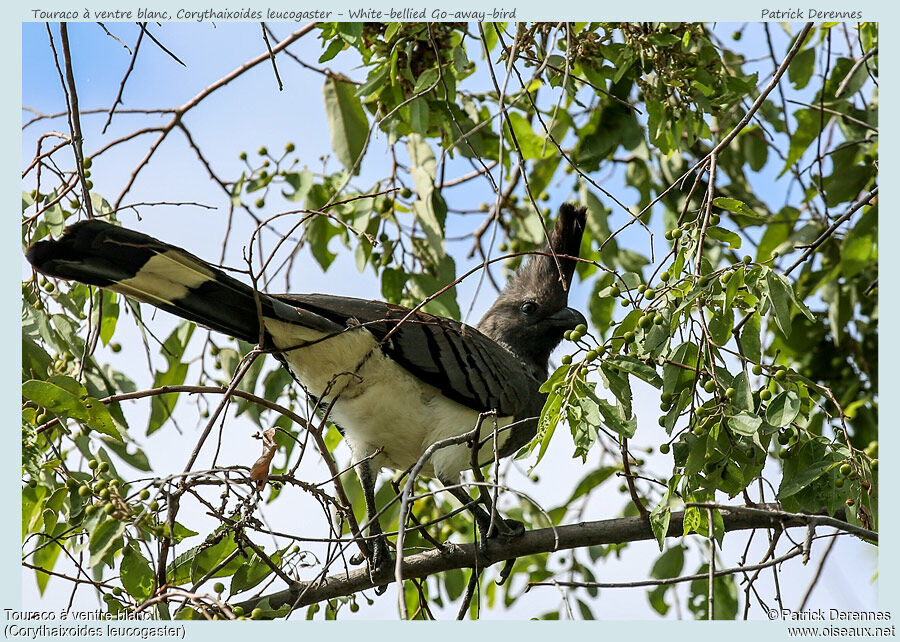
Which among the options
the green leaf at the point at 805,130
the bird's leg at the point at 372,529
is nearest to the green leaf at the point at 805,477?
the bird's leg at the point at 372,529

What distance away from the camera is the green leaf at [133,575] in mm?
2414

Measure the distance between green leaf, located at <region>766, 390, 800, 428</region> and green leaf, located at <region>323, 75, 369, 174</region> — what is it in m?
2.05

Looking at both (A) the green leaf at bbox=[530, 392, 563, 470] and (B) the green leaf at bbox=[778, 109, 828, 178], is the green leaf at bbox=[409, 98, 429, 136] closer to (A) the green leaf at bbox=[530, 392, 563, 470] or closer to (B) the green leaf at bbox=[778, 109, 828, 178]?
(A) the green leaf at bbox=[530, 392, 563, 470]

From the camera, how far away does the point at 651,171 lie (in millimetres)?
4422

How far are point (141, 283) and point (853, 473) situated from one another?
6.15 ft

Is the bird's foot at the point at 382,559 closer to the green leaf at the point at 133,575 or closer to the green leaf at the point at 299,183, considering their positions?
the green leaf at the point at 133,575

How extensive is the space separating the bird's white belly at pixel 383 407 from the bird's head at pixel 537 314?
2.09 feet

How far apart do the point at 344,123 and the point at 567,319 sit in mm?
1253

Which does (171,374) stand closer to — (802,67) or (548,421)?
(548,421)

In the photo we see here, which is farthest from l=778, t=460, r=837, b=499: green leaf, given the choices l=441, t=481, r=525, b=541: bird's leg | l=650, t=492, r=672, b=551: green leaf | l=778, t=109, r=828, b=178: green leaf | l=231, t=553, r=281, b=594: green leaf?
l=778, t=109, r=828, b=178: green leaf

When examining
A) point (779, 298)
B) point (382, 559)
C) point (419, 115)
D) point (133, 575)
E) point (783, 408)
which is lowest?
point (133, 575)

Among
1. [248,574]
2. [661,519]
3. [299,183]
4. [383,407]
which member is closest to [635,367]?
[661,519]

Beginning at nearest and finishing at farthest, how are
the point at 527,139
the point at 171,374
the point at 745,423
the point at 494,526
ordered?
the point at 745,423
the point at 494,526
the point at 171,374
the point at 527,139

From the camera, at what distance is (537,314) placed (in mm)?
4242
